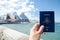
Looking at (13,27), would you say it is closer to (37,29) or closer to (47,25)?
(47,25)

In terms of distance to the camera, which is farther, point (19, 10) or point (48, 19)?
point (19, 10)

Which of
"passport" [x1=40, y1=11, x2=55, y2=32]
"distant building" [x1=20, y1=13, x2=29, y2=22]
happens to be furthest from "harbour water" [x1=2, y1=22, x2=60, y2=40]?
"passport" [x1=40, y1=11, x2=55, y2=32]

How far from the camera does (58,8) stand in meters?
1.36

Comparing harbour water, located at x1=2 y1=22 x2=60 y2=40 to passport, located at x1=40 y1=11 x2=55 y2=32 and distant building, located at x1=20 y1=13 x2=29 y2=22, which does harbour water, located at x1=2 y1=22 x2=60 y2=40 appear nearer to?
distant building, located at x1=20 y1=13 x2=29 y2=22

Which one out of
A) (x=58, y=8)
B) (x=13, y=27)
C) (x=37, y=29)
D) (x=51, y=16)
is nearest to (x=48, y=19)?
(x=51, y=16)

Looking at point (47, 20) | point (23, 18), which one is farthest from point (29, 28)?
point (47, 20)

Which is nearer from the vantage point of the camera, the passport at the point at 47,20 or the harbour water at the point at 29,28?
the passport at the point at 47,20

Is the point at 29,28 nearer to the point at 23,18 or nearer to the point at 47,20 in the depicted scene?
the point at 23,18

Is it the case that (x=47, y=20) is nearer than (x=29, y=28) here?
Yes

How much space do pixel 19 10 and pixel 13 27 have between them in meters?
0.16

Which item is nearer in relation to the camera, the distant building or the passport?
the passport

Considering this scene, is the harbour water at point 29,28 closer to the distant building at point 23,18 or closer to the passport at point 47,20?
the distant building at point 23,18

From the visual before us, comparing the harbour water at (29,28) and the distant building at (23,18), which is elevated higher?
the distant building at (23,18)

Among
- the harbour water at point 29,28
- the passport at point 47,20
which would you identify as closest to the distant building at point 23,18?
the harbour water at point 29,28
